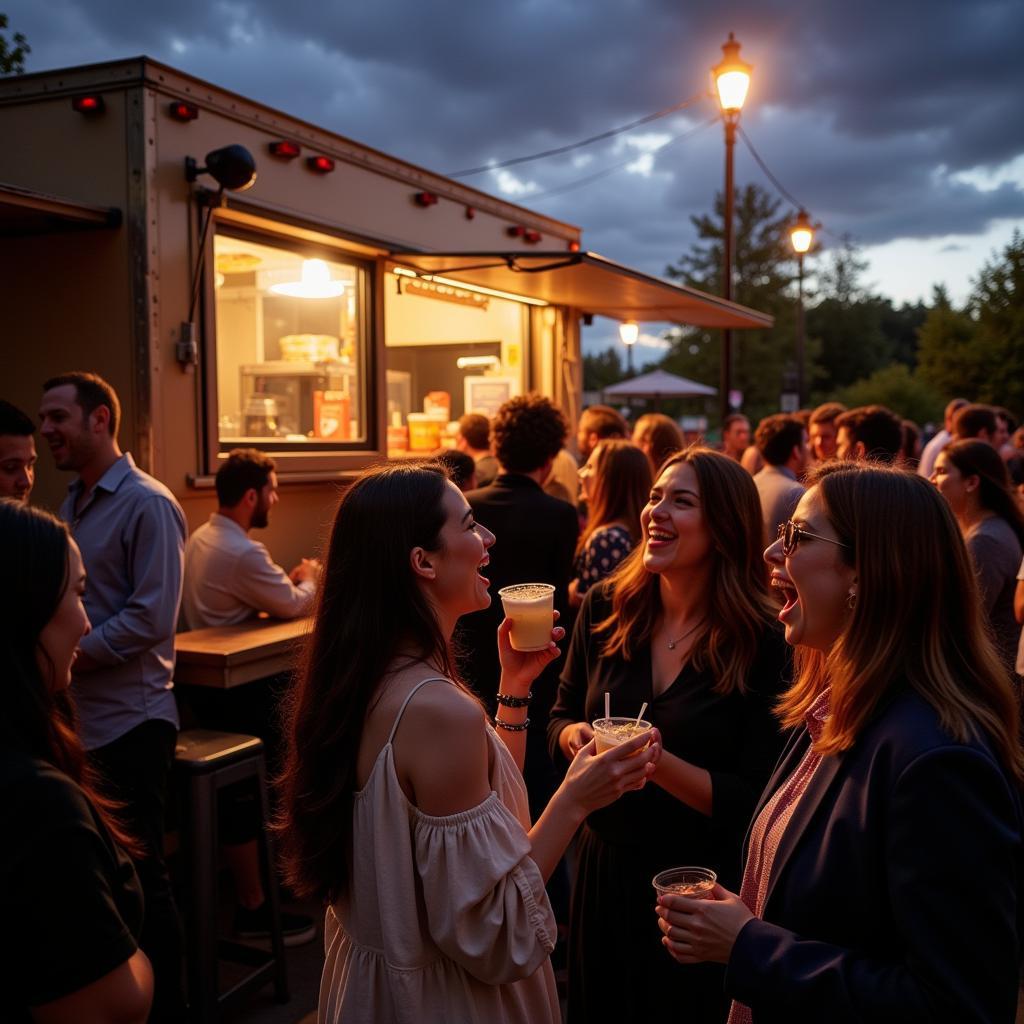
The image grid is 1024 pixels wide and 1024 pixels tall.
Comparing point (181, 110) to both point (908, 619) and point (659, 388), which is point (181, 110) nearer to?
point (908, 619)

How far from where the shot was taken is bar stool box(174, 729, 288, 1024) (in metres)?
3.70

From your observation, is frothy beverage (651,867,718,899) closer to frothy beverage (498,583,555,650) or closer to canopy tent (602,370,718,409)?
frothy beverage (498,583,555,650)

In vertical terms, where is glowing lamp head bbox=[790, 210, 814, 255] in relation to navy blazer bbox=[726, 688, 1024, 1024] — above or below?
above

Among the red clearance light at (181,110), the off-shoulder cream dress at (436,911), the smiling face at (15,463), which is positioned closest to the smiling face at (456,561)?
the off-shoulder cream dress at (436,911)

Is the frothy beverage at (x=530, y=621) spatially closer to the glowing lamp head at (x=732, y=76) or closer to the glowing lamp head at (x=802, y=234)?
the glowing lamp head at (x=732, y=76)

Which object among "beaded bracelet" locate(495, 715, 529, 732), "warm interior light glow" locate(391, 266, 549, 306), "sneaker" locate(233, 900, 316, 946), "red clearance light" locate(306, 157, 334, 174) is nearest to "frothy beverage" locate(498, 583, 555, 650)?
"beaded bracelet" locate(495, 715, 529, 732)

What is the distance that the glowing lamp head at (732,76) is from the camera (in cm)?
1016

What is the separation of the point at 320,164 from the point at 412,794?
5.14 meters

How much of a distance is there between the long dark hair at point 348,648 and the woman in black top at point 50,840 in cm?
37

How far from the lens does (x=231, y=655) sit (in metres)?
4.17

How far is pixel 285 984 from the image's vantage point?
4082mm

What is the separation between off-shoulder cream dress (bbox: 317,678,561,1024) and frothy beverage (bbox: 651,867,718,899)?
0.23m

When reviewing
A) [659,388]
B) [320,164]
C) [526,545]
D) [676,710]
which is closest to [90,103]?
[320,164]

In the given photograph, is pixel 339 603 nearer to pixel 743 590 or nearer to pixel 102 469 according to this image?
pixel 743 590
